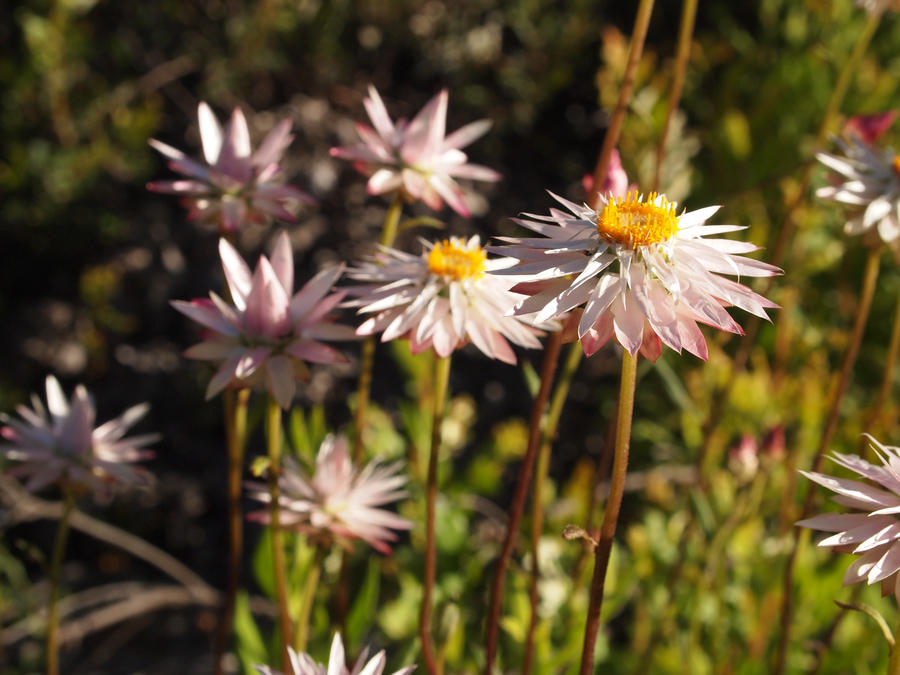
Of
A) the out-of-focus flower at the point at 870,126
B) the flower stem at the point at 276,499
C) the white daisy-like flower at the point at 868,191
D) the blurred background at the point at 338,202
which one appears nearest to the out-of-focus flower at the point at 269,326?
the flower stem at the point at 276,499

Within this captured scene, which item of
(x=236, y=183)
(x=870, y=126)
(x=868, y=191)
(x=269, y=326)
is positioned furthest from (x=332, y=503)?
(x=870, y=126)

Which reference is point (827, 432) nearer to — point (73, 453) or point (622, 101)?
point (622, 101)

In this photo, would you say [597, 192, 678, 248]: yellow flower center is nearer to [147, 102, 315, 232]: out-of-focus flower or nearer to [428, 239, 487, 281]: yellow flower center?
[428, 239, 487, 281]: yellow flower center

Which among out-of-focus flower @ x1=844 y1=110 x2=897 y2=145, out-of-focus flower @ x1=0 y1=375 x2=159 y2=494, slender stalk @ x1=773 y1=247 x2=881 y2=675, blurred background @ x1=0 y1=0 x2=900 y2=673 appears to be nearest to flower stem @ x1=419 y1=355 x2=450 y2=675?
out-of-focus flower @ x1=0 y1=375 x2=159 y2=494

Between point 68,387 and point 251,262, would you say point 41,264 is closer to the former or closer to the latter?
point 68,387

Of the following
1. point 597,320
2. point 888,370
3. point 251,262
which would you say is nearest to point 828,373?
point 888,370

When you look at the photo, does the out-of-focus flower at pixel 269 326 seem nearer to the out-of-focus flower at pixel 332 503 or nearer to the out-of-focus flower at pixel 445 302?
the out-of-focus flower at pixel 445 302
